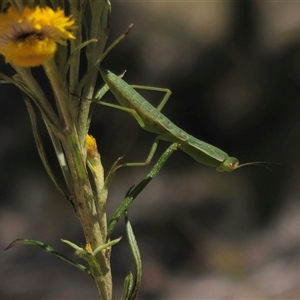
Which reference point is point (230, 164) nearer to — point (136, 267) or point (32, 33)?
point (136, 267)

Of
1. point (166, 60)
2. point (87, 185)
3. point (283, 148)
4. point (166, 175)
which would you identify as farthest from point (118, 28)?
point (87, 185)

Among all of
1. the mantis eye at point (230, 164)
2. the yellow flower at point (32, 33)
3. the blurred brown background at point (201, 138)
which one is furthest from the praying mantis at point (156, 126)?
the blurred brown background at point (201, 138)

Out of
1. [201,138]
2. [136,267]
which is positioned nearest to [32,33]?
[136,267]

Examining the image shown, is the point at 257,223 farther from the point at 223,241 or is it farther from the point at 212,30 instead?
the point at 212,30

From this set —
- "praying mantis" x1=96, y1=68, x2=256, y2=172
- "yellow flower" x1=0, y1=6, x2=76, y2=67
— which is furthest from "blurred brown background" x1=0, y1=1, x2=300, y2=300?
"yellow flower" x1=0, y1=6, x2=76, y2=67

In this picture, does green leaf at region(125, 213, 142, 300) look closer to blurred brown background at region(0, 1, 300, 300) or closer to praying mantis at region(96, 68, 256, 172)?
praying mantis at region(96, 68, 256, 172)

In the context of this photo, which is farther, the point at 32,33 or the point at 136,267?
the point at 136,267
